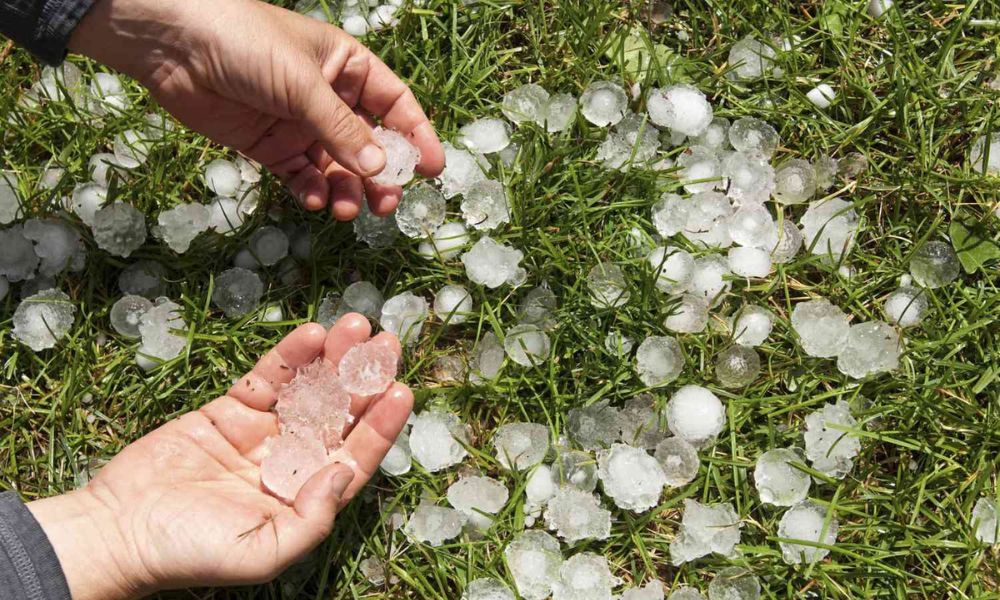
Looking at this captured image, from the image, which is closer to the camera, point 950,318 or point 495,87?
point 950,318

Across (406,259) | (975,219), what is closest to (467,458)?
(406,259)

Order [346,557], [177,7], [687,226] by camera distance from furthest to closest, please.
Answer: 1. [687,226]
2. [346,557]
3. [177,7]

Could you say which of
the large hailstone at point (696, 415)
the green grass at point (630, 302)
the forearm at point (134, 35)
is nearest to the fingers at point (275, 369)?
the green grass at point (630, 302)

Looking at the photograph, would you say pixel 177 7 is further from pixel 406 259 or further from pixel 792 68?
pixel 792 68

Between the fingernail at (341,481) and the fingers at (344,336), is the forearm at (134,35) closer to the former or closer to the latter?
the fingers at (344,336)

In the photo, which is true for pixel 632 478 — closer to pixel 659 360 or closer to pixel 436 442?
pixel 659 360

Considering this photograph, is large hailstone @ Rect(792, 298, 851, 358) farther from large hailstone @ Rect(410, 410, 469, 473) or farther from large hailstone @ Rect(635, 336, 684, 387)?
large hailstone @ Rect(410, 410, 469, 473)

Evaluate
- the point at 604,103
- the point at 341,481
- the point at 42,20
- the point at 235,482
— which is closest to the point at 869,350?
the point at 604,103
